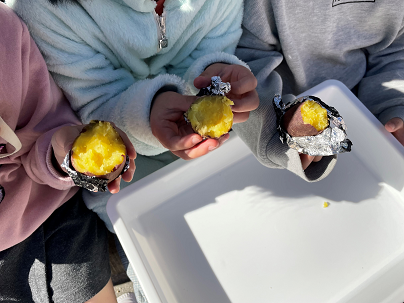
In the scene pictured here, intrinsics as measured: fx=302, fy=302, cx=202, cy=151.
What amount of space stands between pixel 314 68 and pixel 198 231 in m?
0.71

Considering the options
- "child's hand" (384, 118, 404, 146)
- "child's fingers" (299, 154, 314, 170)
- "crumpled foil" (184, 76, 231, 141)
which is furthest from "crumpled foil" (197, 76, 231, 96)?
"child's hand" (384, 118, 404, 146)

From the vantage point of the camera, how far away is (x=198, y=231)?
84 centimetres

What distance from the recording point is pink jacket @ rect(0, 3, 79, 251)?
0.66 m

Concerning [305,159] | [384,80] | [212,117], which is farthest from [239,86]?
[384,80]

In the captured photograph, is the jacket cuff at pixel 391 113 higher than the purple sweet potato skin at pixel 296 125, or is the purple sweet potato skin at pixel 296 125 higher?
the purple sweet potato skin at pixel 296 125

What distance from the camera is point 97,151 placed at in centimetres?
54

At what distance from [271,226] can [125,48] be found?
0.63 metres

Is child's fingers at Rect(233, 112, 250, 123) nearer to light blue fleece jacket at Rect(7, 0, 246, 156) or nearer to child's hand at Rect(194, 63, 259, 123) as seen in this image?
child's hand at Rect(194, 63, 259, 123)

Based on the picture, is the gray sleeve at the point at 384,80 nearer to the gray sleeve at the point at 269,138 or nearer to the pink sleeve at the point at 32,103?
the gray sleeve at the point at 269,138

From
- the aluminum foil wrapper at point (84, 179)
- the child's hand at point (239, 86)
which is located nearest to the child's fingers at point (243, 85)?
the child's hand at point (239, 86)

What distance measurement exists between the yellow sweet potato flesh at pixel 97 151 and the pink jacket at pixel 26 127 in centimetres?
21

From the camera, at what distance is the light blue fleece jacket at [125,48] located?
72 cm

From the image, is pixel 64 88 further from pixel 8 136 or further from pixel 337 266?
pixel 337 266

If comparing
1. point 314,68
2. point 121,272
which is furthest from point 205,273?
point 314,68
